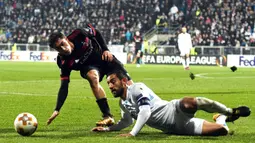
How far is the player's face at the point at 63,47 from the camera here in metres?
10.2

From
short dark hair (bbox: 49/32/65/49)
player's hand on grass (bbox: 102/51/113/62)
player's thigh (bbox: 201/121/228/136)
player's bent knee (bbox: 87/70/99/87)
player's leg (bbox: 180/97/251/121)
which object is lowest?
player's thigh (bbox: 201/121/228/136)

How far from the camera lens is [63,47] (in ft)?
33.6

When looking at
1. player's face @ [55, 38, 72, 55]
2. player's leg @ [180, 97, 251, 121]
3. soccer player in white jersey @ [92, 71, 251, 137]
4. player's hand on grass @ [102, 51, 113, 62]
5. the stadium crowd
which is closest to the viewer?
player's leg @ [180, 97, 251, 121]

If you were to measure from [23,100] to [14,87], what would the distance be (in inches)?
203

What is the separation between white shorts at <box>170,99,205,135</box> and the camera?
28.9 ft

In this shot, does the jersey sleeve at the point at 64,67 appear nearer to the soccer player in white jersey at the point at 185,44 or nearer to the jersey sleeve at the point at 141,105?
the jersey sleeve at the point at 141,105

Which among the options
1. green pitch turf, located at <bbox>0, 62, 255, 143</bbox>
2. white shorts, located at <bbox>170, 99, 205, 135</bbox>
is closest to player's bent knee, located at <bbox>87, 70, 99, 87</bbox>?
green pitch turf, located at <bbox>0, 62, 255, 143</bbox>

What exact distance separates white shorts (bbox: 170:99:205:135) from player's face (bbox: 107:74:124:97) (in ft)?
2.50

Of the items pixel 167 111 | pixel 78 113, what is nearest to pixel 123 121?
pixel 167 111

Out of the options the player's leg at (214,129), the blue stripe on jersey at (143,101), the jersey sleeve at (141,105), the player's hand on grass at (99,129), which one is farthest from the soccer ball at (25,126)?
the player's leg at (214,129)

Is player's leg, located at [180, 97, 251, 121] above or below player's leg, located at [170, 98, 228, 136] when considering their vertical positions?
above

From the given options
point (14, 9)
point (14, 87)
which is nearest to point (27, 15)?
point (14, 9)

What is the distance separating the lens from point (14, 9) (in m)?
63.8

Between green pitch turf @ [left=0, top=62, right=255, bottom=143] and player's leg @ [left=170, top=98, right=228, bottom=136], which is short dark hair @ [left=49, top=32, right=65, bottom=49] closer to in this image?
green pitch turf @ [left=0, top=62, right=255, bottom=143]
